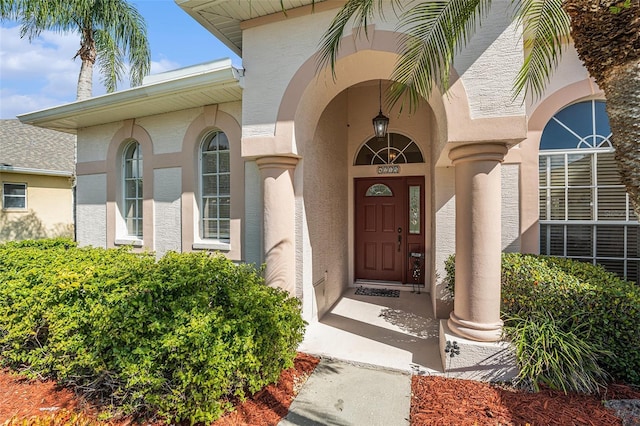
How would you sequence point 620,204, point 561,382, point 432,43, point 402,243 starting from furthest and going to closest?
1. point 402,243
2. point 620,204
3. point 432,43
4. point 561,382

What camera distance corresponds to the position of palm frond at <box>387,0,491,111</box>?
3559 mm

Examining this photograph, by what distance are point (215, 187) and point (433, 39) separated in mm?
4944

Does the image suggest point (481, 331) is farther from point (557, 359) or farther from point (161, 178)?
point (161, 178)

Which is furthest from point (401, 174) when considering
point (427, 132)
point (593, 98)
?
point (593, 98)

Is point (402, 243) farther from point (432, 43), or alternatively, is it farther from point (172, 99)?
point (172, 99)

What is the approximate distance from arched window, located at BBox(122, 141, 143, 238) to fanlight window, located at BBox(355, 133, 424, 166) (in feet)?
18.6

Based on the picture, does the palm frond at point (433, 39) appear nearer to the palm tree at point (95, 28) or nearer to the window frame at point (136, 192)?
the window frame at point (136, 192)

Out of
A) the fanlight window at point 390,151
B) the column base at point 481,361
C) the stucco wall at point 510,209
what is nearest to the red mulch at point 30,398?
the column base at point 481,361

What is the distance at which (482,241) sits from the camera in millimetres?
3697

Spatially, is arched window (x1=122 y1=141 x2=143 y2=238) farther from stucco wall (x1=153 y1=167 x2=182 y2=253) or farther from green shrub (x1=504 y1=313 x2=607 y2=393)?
green shrub (x1=504 y1=313 x2=607 y2=393)

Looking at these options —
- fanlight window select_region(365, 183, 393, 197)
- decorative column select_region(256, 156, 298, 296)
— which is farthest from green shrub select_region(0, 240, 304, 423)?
fanlight window select_region(365, 183, 393, 197)

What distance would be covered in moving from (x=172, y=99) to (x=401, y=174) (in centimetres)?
549

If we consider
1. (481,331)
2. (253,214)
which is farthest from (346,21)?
(481,331)

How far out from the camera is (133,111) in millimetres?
6598
